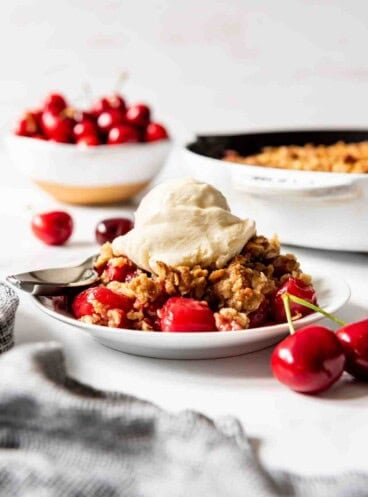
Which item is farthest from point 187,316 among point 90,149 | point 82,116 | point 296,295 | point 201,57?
point 201,57

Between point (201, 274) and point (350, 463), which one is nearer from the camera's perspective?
point (350, 463)

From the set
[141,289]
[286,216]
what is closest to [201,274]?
[141,289]

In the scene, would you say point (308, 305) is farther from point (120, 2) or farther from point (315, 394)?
point (120, 2)

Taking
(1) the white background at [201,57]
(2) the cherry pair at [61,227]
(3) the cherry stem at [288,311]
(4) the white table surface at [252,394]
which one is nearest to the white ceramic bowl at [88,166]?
(2) the cherry pair at [61,227]

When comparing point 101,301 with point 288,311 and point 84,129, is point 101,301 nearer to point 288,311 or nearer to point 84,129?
point 288,311

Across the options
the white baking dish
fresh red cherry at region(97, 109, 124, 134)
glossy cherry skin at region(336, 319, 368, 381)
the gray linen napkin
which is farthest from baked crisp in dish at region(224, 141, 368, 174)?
the gray linen napkin

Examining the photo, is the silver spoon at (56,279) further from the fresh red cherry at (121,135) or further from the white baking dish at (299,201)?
the fresh red cherry at (121,135)

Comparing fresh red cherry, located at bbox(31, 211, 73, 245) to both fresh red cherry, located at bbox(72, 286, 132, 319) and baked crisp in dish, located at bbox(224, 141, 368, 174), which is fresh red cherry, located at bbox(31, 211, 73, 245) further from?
fresh red cherry, located at bbox(72, 286, 132, 319)
